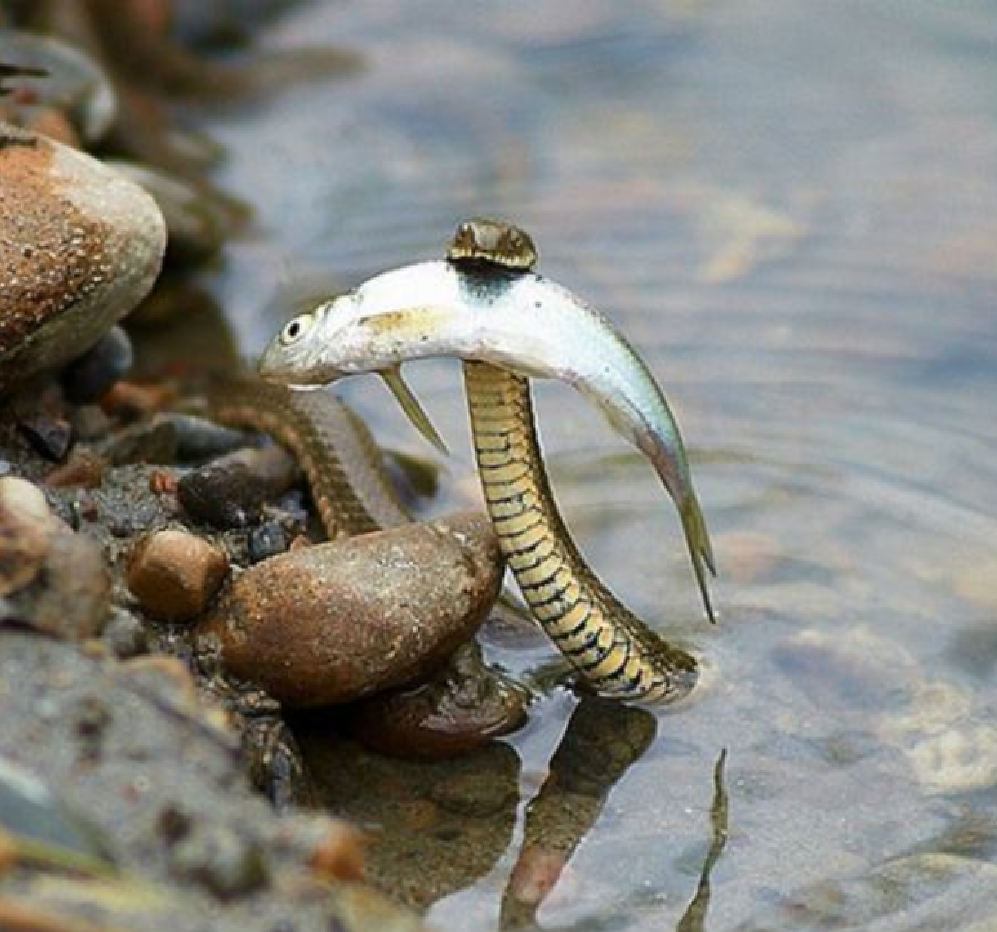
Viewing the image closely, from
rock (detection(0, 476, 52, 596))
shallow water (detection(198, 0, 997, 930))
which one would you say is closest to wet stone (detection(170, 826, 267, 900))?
rock (detection(0, 476, 52, 596))

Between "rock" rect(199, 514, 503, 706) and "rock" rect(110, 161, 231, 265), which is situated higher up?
"rock" rect(199, 514, 503, 706)

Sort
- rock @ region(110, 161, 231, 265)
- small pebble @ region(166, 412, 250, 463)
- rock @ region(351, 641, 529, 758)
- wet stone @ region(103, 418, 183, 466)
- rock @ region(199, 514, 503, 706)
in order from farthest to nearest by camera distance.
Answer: rock @ region(110, 161, 231, 265), small pebble @ region(166, 412, 250, 463), wet stone @ region(103, 418, 183, 466), rock @ region(351, 641, 529, 758), rock @ region(199, 514, 503, 706)

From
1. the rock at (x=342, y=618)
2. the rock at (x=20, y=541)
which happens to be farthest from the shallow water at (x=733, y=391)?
the rock at (x=20, y=541)

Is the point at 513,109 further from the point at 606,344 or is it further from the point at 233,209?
the point at 606,344

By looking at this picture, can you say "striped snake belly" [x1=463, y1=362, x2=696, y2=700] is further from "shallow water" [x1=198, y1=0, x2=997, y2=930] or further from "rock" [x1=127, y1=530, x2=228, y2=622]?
"rock" [x1=127, y1=530, x2=228, y2=622]

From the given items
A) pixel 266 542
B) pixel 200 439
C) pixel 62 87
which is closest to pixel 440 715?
pixel 266 542

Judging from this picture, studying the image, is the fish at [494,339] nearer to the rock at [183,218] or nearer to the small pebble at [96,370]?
the small pebble at [96,370]

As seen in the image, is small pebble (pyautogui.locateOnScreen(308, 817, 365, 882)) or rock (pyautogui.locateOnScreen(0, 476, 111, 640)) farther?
rock (pyautogui.locateOnScreen(0, 476, 111, 640))
